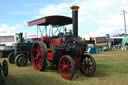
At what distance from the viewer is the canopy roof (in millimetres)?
6320

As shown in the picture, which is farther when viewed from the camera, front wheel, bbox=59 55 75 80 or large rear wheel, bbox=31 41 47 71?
large rear wheel, bbox=31 41 47 71

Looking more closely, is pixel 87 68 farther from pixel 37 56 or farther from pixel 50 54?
pixel 37 56

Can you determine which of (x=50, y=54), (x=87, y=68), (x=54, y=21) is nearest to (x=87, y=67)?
(x=87, y=68)

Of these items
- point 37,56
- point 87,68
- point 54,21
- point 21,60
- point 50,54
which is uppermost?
point 54,21

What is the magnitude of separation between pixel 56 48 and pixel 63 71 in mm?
874

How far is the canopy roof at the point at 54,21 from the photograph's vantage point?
6320 mm

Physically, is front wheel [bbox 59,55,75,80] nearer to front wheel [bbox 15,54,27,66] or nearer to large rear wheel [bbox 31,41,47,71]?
large rear wheel [bbox 31,41,47,71]

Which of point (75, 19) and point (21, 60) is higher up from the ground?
point (75, 19)

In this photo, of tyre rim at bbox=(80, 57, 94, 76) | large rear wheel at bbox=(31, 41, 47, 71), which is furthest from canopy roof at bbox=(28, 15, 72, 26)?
tyre rim at bbox=(80, 57, 94, 76)

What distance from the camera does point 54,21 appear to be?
6832 millimetres

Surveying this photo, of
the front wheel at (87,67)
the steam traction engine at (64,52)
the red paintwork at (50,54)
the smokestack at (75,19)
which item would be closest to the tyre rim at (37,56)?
the steam traction engine at (64,52)

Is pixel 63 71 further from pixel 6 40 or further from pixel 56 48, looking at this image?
pixel 6 40

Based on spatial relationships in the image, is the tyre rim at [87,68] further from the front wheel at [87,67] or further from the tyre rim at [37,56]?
the tyre rim at [37,56]

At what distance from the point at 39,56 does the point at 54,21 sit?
159 centimetres
